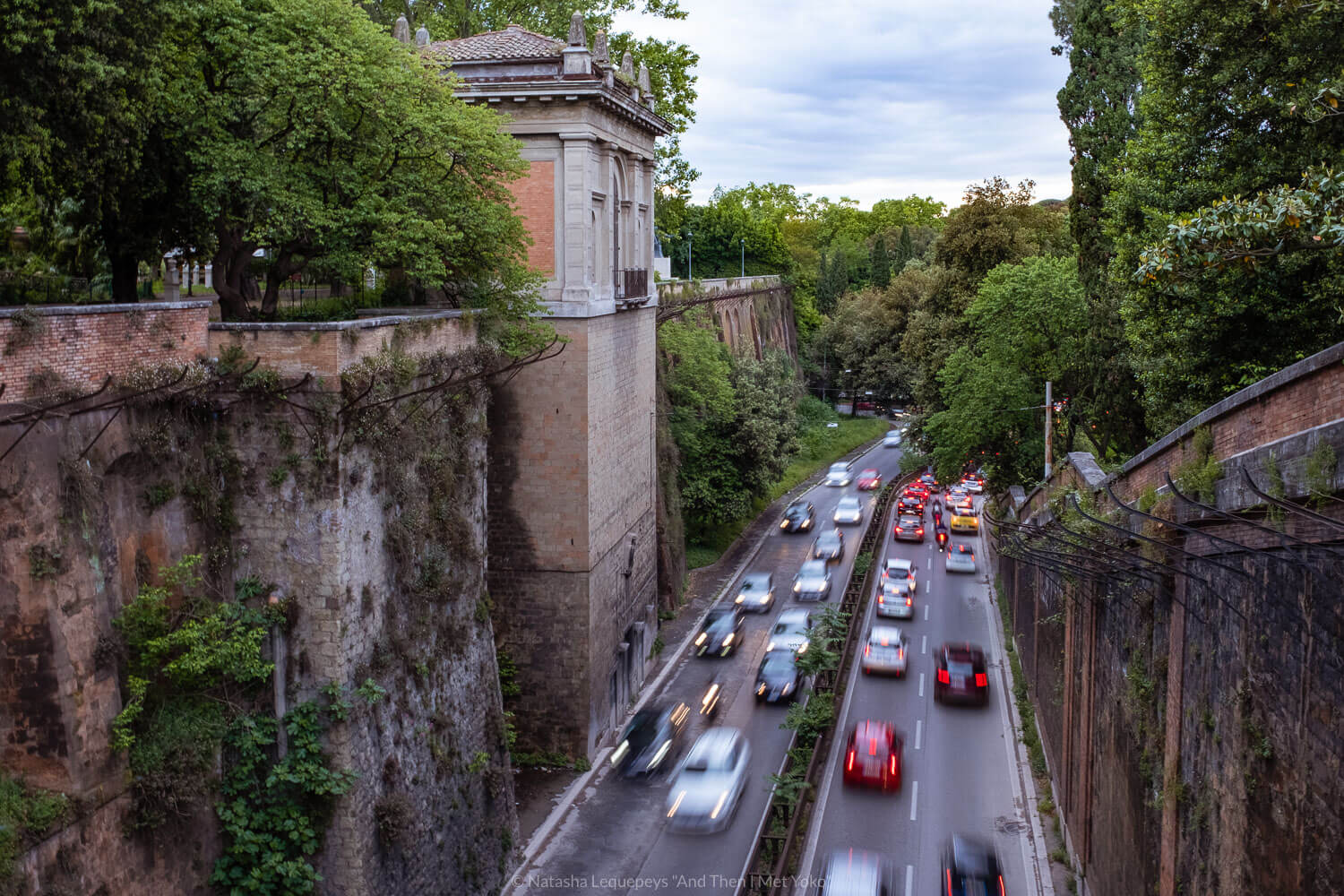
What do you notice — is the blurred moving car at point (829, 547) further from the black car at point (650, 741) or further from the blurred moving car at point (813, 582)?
the black car at point (650, 741)

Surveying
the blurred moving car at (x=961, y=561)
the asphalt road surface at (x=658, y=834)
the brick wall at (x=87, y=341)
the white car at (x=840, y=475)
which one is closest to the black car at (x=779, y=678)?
the asphalt road surface at (x=658, y=834)

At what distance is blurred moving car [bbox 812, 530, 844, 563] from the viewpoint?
45438mm

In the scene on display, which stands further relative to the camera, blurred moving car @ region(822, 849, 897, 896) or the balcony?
the balcony

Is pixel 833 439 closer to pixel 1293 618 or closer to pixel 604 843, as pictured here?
pixel 604 843

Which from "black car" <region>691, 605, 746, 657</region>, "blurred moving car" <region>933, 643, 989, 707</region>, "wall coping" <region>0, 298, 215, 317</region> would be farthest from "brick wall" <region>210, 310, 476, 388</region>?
"blurred moving car" <region>933, 643, 989, 707</region>

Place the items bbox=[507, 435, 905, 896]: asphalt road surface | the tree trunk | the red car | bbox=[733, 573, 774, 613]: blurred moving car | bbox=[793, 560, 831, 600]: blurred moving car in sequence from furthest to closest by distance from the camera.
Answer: bbox=[793, 560, 831, 600]: blurred moving car, bbox=[733, 573, 774, 613]: blurred moving car, the red car, bbox=[507, 435, 905, 896]: asphalt road surface, the tree trunk

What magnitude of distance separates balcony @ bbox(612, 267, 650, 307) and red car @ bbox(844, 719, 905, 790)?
12.0 metres

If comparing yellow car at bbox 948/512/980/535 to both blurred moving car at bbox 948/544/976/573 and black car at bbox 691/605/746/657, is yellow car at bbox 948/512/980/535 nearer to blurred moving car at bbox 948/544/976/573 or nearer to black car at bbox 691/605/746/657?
blurred moving car at bbox 948/544/976/573

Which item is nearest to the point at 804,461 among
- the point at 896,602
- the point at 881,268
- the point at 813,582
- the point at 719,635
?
the point at 813,582

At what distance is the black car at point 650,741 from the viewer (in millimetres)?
25688

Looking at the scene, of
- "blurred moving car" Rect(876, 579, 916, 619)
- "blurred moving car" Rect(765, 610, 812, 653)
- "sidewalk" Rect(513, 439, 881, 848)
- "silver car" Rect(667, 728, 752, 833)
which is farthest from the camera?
"blurred moving car" Rect(876, 579, 916, 619)

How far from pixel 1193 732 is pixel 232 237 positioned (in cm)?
1603

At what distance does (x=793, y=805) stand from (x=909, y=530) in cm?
3023

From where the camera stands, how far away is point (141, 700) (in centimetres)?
1329
